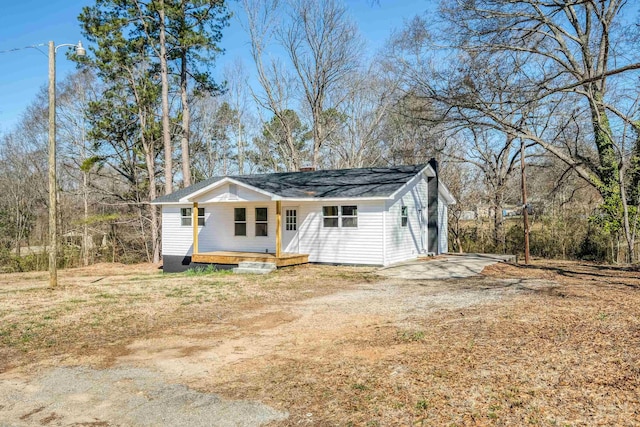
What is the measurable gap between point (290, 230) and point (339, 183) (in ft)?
8.34

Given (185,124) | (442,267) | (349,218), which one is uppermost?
(185,124)

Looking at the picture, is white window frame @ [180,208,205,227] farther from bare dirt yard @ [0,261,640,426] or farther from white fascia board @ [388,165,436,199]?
bare dirt yard @ [0,261,640,426]

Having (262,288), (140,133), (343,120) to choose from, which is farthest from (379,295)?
(343,120)

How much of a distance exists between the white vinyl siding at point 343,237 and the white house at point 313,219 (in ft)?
0.11

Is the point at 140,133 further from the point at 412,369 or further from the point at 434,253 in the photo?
the point at 412,369

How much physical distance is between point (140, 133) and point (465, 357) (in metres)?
22.8

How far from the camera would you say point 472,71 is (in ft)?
41.9

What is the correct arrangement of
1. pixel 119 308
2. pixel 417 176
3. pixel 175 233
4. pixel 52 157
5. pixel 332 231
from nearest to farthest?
1. pixel 119 308
2. pixel 52 157
3. pixel 332 231
4. pixel 417 176
5. pixel 175 233

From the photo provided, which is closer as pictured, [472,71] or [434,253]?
[472,71]

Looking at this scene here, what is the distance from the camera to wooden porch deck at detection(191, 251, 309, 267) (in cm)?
1496

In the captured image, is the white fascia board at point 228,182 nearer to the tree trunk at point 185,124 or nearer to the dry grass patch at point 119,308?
the dry grass patch at point 119,308

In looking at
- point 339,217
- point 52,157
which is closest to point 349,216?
point 339,217

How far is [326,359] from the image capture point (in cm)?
519

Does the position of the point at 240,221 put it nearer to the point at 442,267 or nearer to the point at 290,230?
the point at 290,230
